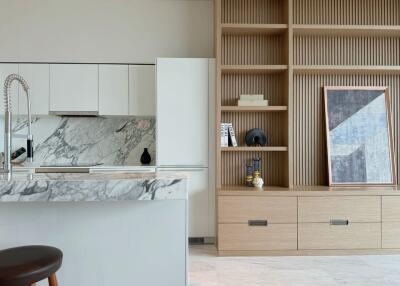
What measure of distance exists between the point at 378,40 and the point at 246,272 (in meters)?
2.86

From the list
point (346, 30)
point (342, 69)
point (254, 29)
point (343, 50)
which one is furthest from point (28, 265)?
point (343, 50)

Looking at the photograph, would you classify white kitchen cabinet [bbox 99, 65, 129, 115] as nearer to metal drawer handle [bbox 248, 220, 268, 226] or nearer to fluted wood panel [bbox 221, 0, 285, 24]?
fluted wood panel [bbox 221, 0, 285, 24]

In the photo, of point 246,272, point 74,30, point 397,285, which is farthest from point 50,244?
point 74,30

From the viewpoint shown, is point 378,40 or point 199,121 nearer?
point 199,121

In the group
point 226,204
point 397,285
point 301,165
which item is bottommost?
point 397,285

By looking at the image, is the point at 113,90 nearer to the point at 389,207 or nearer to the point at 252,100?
the point at 252,100

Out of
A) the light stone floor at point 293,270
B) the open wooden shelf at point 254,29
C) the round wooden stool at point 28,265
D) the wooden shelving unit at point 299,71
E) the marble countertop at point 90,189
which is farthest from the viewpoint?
the wooden shelving unit at point 299,71

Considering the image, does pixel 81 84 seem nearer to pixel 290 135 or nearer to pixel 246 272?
pixel 290 135

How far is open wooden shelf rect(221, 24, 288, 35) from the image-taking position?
343 cm

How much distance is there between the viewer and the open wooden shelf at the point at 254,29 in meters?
3.43

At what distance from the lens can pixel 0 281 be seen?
117 centimetres

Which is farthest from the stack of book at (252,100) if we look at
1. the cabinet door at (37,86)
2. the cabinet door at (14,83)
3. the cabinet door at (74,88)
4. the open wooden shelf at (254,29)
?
the cabinet door at (14,83)

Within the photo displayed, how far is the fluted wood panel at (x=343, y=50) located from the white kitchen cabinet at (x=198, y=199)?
1603mm

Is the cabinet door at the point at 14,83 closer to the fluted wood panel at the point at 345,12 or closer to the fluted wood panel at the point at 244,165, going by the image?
the fluted wood panel at the point at 244,165
